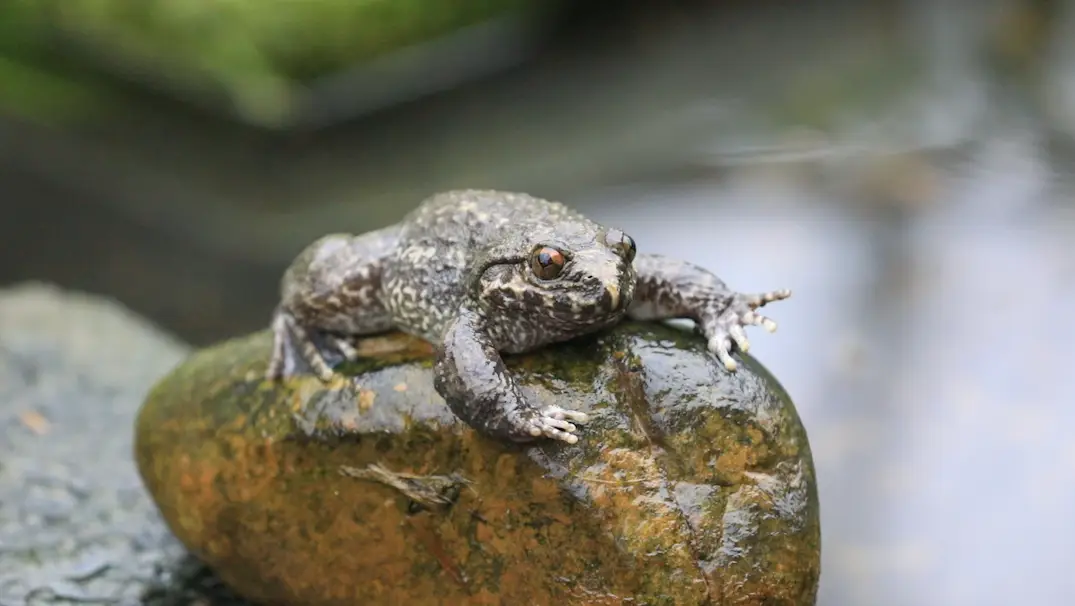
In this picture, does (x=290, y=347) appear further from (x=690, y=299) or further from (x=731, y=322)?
(x=731, y=322)

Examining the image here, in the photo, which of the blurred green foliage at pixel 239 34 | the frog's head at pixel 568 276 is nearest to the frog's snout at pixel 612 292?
the frog's head at pixel 568 276

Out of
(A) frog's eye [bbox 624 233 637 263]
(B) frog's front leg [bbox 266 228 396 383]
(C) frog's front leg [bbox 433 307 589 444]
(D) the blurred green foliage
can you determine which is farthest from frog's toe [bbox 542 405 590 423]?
(D) the blurred green foliage

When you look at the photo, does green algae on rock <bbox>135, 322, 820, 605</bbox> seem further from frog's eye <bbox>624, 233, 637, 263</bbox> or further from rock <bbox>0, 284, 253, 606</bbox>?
rock <bbox>0, 284, 253, 606</bbox>

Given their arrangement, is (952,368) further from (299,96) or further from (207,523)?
(299,96)

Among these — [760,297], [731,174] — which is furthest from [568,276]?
[731,174]

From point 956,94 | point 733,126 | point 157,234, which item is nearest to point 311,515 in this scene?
point 157,234
